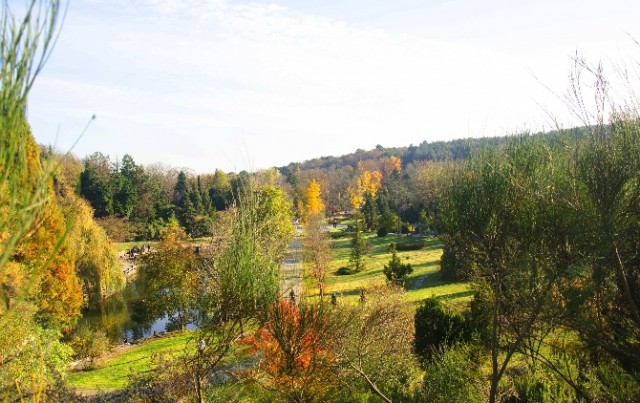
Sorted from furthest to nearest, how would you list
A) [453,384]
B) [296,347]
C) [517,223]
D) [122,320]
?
[122,320] → [453,384] → [296,347] → [517,223]

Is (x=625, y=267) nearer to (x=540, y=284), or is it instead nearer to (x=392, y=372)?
(x=540, y=284)

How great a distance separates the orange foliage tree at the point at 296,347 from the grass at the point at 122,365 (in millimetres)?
5108

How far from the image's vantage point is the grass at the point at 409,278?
66.5 feet

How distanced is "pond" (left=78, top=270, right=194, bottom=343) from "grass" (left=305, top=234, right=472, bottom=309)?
8545 millimetres

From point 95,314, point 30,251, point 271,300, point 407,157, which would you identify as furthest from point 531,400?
point 407,157

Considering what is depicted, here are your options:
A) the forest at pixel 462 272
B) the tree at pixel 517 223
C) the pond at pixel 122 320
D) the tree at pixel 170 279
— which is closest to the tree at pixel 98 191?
the pond at pixel 122 320

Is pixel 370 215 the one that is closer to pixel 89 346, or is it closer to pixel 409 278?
pixel 409 278

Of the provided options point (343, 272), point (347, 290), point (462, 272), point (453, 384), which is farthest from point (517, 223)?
point (343, 272)

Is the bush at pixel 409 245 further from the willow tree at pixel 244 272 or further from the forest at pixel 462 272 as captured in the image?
the willow tree at pixel 244 272

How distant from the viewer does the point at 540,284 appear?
577cm

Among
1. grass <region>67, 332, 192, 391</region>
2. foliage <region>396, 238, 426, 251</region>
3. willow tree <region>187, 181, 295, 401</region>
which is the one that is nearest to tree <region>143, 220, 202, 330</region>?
grass <region>67, 332, 192, 391</region>

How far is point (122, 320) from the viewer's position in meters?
22.7

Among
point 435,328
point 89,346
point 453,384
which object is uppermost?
point 453,384

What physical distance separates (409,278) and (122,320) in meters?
15.8
